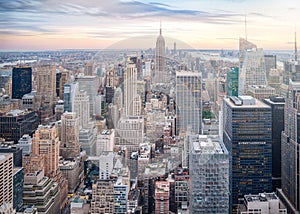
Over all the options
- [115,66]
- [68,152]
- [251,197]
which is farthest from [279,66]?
[68,152]

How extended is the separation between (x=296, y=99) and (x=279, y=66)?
0.61m

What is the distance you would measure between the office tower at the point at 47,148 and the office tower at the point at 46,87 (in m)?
0.31

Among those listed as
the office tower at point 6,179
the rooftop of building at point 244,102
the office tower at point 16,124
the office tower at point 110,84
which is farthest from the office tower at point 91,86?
the rooftop of building at point 244,102

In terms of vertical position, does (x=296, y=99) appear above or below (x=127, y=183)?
above

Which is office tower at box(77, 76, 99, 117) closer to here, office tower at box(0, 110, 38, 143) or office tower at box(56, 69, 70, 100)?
office tower at box(56, 69, 70, 100)

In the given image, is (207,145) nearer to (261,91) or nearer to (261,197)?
(261,197)

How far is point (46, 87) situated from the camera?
15.9ft

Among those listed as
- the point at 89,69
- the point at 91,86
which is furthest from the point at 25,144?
the point at 89,69

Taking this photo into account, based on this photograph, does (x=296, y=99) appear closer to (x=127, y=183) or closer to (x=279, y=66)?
(x=279, y=66)

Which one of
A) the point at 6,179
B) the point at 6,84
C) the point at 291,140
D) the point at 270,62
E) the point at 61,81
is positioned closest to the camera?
the point at 6,179

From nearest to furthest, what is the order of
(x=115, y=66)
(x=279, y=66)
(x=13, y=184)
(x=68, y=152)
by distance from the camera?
1. (x=13, y=184)
2. (x=115, y=66)
3. (x=68, y=152)
4. (x=279, y=66)

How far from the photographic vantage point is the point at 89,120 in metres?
4.00

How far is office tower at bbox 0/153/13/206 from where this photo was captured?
10.6ft

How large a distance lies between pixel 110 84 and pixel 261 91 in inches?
116
